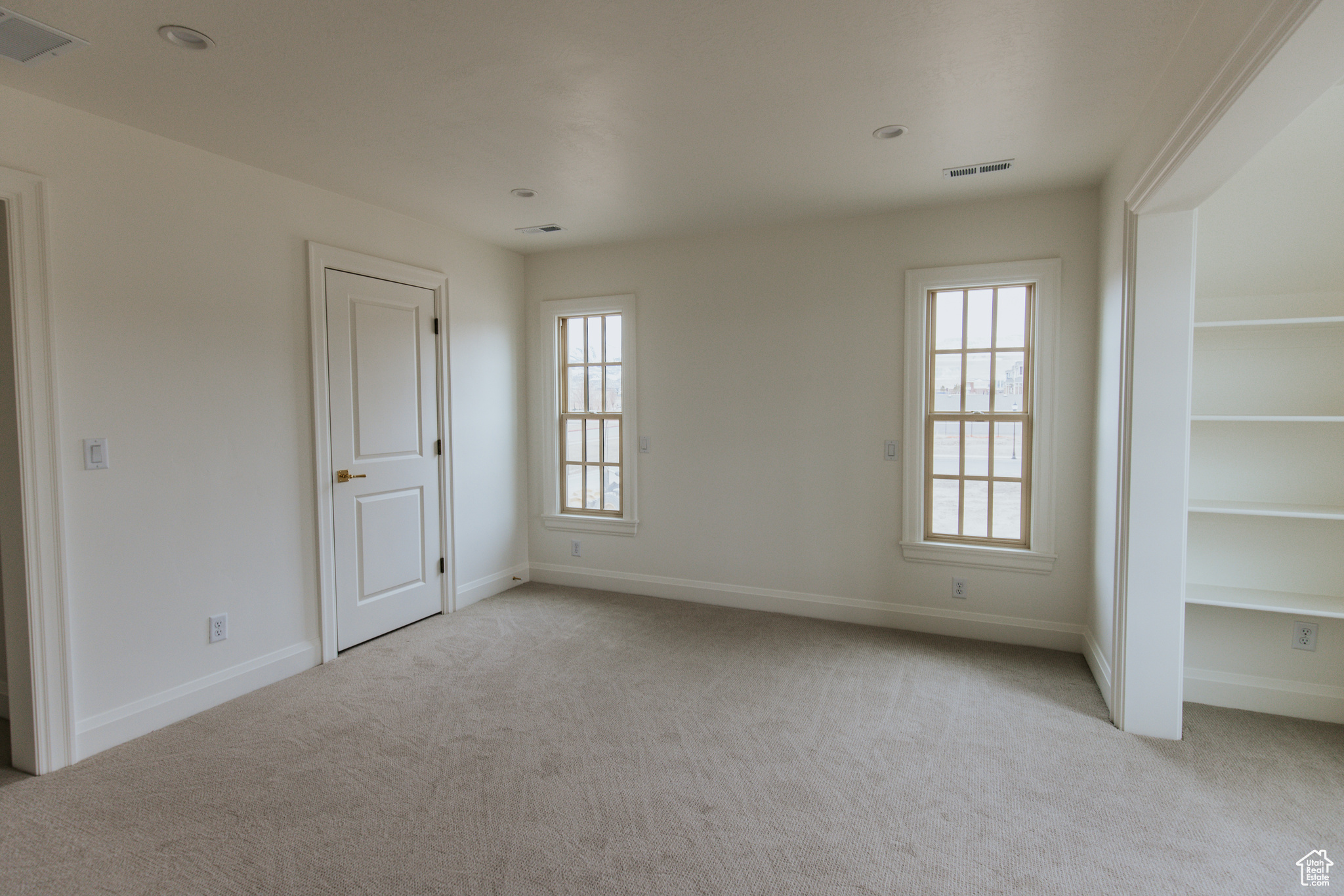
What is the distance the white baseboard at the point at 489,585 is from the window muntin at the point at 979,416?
306 centimetres

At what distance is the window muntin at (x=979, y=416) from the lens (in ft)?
12.8

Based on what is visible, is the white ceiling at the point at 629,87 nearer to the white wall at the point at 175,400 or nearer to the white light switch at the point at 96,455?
the white wall at the point at 175,400

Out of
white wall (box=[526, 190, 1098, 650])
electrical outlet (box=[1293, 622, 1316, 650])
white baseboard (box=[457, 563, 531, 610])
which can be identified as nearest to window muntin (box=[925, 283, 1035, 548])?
white wall (box=[526, 190, 1098, 650])

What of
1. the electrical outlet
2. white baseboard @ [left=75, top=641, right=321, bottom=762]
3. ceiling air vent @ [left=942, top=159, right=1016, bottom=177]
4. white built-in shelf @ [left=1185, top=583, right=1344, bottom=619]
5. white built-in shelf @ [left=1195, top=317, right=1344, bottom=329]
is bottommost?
white baseboard @ [left=75, top=641, right=321, bottom=762]

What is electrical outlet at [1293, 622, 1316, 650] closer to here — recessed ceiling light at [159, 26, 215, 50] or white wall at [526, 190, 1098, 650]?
white wall at [526, 190, 1098, 650]

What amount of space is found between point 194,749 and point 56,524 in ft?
3.49

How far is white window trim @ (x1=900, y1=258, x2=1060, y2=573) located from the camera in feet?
12.2

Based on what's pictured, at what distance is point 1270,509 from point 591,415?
3.96 metres

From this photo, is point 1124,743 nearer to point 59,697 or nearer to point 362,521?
point 362,521

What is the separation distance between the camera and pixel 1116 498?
2975 millimetres

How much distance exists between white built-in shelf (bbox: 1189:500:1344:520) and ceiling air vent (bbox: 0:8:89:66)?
4.54 metres

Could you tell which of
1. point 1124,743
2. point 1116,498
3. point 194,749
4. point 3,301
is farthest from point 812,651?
point 3,301

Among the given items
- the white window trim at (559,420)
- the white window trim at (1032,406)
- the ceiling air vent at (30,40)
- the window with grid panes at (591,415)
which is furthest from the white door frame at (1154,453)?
the ceiling air vent at (30,40)

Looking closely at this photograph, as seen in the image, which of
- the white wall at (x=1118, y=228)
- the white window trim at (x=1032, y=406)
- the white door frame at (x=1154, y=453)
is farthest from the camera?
the white window trim at (x=1032, y=406)
